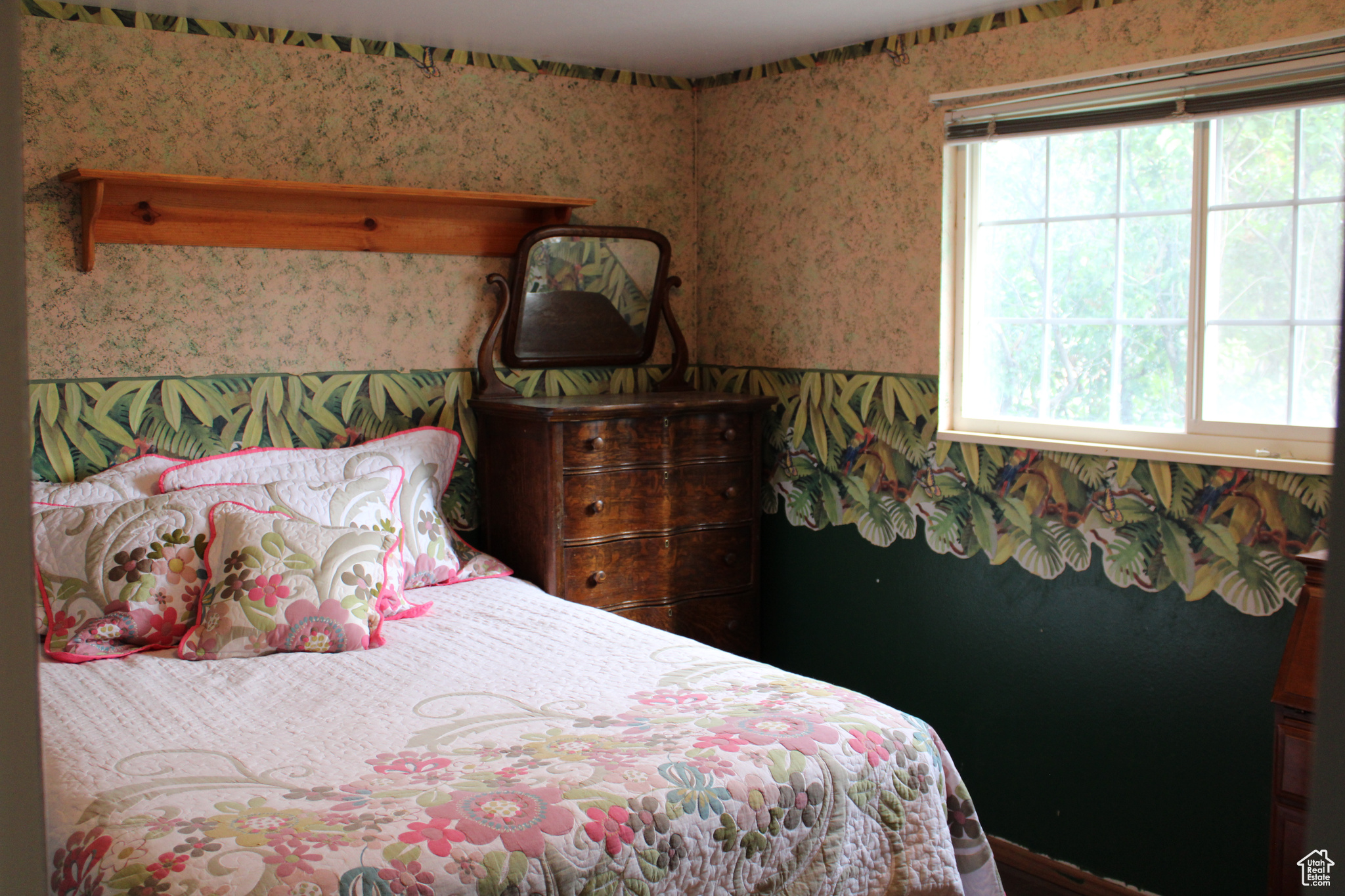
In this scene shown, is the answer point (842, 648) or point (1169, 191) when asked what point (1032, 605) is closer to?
point (842, 648)

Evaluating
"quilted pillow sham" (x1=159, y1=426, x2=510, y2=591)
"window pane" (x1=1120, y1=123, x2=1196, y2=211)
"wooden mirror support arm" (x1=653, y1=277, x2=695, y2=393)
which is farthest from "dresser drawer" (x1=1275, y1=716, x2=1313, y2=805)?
"wooden mirror support arm" (x1=653, y1=277, x2=695, y2=393)

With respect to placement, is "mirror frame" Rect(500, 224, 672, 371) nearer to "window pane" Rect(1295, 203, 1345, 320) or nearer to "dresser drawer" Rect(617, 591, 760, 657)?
"dresser drawer" Rect(617, 591, 760, 657)

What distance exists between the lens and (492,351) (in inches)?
140

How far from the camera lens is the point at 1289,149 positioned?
2.48 meters

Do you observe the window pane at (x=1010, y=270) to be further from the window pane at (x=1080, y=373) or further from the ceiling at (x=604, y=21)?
the ceiling at (x=604, y=21)

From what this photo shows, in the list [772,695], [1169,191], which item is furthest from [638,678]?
[1169,191]

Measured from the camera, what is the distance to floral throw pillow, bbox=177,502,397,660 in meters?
2.47

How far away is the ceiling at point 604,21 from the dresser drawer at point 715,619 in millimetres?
1780

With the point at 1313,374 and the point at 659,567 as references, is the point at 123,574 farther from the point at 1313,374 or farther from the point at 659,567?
the point at 1313,374

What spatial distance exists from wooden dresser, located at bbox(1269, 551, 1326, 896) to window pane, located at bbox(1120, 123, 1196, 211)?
1.05 metres

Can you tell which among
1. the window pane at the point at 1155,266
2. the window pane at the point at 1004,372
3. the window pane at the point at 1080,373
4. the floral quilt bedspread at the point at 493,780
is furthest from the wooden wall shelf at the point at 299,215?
the window pane at the point at 1155,266

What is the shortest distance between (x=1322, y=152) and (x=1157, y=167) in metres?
0.39

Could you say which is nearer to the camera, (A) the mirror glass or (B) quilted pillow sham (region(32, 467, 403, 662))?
(B) quilted pillow sham (region(32, 467, 403, 662))

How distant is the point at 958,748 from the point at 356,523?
6.28 feet
